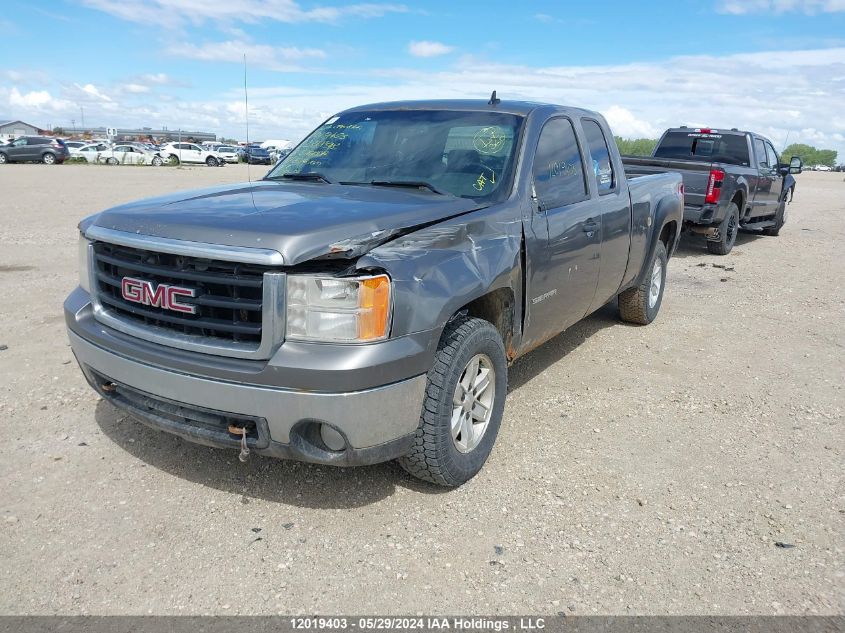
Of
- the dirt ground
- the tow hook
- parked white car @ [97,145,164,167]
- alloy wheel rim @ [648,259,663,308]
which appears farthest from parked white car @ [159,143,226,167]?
the tow hook

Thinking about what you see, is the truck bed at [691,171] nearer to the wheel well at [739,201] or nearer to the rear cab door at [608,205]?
the wheel well at [739,201]

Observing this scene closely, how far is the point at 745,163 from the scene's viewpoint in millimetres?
11734

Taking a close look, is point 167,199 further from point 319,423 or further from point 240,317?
point 319,423

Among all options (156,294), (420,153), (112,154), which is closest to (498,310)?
(420,153)

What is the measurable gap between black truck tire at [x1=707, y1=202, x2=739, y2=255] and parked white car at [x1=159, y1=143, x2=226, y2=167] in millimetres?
40602

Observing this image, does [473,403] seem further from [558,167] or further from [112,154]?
[112,154]

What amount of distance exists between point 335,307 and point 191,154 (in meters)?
47.9

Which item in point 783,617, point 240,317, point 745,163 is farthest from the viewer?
point 745,163

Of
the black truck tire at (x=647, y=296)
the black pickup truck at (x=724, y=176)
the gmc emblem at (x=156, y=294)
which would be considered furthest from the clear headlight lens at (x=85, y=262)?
the black pickup truck at (x=724, y=176)

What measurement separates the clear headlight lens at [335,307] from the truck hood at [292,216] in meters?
0.13

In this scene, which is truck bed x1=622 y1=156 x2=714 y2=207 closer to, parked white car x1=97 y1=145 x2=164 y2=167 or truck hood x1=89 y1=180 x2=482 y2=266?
truck hood x1=89 y1=180 x2=482 y2=266

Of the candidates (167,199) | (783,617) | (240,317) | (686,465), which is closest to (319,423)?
(240,317)

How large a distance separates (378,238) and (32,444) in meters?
2.40

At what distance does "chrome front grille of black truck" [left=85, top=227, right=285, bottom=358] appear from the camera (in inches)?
110
